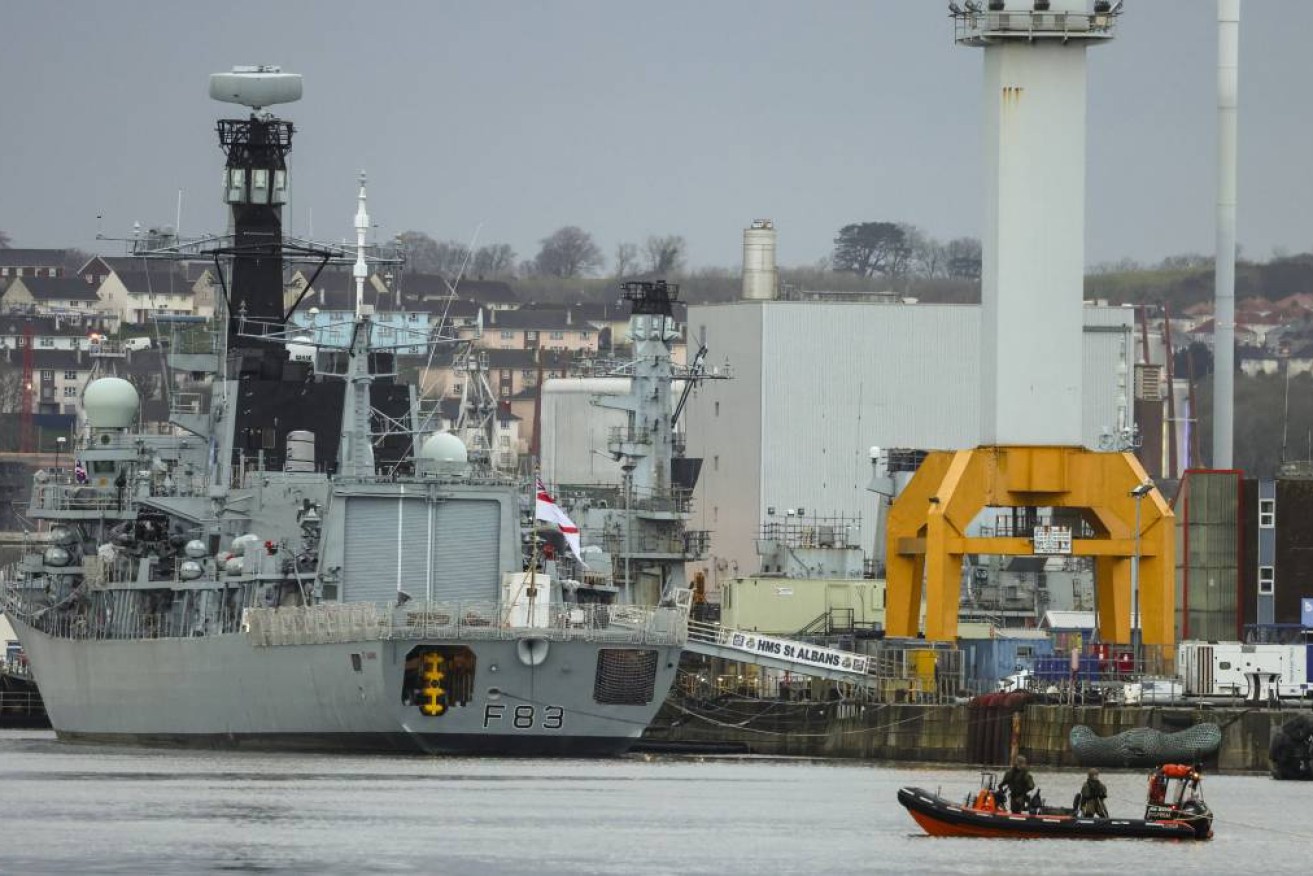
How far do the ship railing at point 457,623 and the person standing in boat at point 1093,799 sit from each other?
57.1 ft

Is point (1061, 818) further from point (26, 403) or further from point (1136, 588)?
point (26, 403)

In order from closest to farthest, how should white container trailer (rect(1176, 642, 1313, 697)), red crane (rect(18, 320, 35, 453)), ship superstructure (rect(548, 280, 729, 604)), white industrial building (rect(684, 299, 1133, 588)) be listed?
white container trailer (rect(1176, 642, 1313, 697)) → ship superstructure (rect(548, 280, 729, 604)) → white industrial building (rect(684, 299, 1133, 588)) → red crane (rect(18, 320, 35, 453))

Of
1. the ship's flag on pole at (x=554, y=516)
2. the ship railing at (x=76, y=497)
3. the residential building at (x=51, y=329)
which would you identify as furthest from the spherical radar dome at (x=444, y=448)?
the residential building at (x=51, y=329)

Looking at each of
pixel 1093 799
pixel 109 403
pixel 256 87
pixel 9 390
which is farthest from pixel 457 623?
pixel 9 390

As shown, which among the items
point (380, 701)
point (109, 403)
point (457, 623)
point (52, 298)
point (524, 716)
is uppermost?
point (52, 298)

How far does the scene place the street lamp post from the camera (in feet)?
229

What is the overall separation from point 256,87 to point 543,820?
3539 cm

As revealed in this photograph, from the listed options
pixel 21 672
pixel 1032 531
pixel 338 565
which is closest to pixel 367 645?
pixel 338 565

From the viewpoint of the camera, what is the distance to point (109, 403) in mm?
80000

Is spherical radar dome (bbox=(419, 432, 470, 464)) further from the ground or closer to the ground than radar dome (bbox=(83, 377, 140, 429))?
closer to the ground

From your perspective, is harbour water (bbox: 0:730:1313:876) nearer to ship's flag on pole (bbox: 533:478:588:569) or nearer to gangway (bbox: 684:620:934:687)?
ship's flag on pole (bbox: 533:478:588:569)

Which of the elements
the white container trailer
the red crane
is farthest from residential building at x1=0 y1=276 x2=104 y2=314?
the white container trailer

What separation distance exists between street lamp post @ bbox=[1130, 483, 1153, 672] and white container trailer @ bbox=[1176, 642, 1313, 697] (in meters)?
1.13

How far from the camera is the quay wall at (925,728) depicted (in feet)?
213
